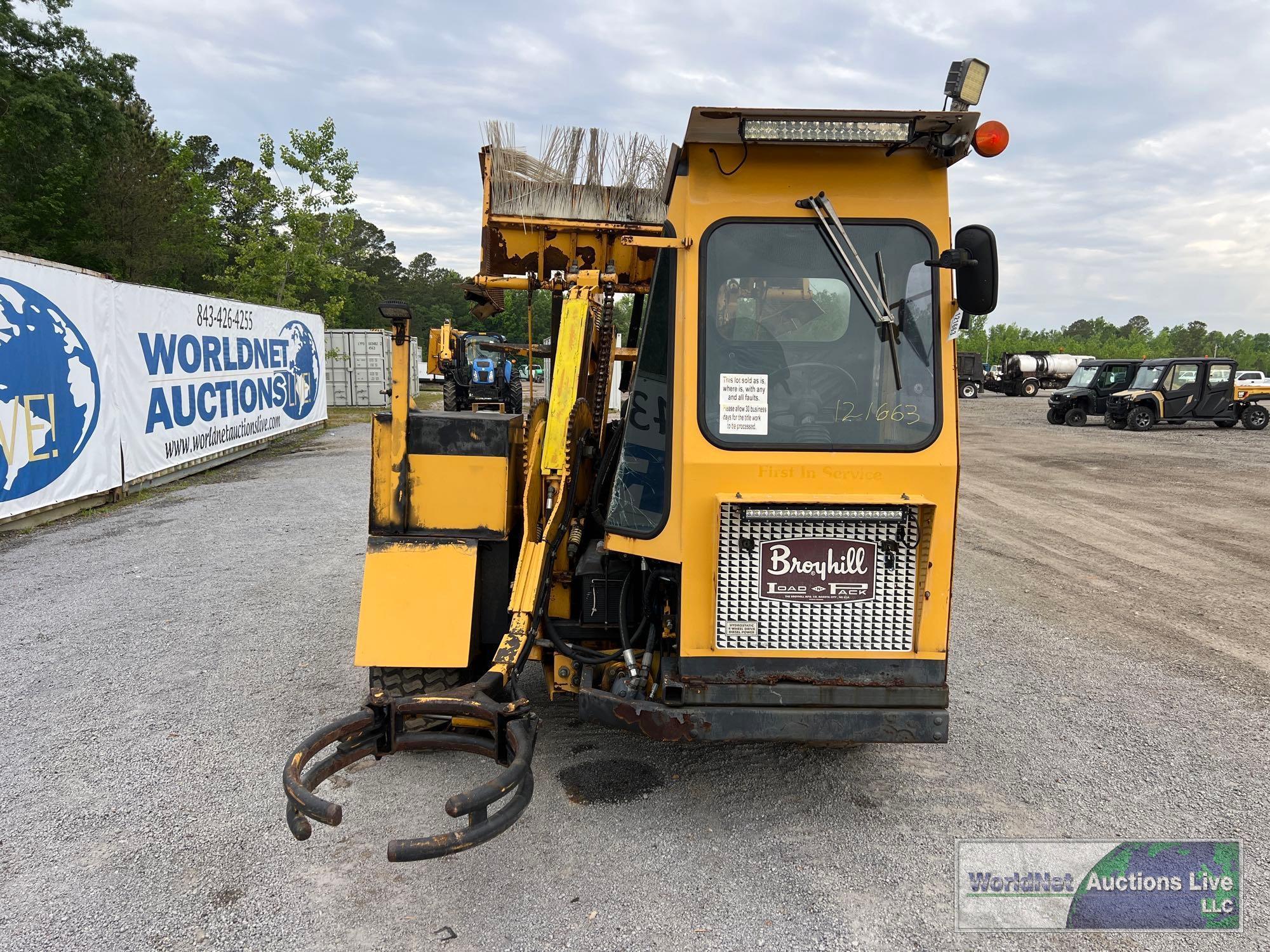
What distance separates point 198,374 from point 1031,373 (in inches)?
1727

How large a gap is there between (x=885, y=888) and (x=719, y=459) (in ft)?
5.71

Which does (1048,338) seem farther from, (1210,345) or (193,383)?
(193,383)

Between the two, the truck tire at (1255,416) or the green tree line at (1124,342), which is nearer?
the truck tire at (1255,416)

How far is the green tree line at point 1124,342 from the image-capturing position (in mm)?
81375

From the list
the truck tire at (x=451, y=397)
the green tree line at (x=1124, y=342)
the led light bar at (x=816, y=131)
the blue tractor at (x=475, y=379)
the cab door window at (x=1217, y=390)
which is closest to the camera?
the led light bar at (x=816, y=131)

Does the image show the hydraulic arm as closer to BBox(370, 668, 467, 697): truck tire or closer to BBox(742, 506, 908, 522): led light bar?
BBox(370, 668, 467, 697): truck tire

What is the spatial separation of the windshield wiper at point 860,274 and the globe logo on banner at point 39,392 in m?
8.53

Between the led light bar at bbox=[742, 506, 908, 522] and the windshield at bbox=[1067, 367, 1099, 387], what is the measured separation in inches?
1105

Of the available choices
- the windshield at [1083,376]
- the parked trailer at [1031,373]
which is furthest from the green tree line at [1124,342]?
the windshield at [1083,376]

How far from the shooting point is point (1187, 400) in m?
23.5

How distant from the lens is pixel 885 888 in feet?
9.94

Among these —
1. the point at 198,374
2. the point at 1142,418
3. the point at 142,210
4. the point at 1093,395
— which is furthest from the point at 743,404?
the point at 142,210

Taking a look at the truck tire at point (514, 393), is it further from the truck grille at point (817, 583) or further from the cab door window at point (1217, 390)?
the cab door window at point (1217, 390)

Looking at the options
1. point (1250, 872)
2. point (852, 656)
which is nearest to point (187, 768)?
point (852, 656)
